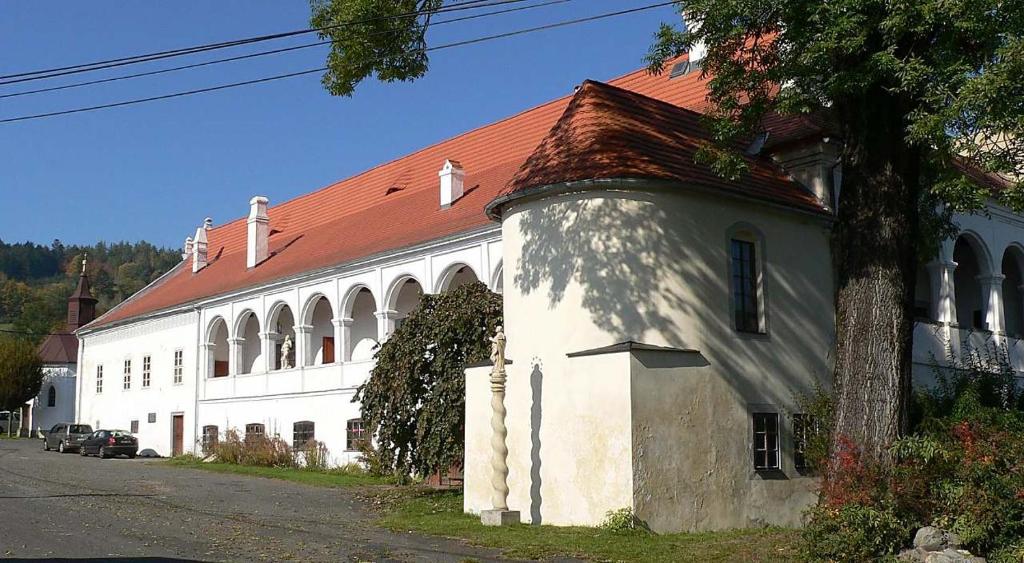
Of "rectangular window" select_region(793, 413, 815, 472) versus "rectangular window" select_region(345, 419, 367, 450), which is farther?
"rectangular window" select_region(345, 419, 367, 450)

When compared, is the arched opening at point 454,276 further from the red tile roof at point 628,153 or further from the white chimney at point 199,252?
the white chimney at point 199,252

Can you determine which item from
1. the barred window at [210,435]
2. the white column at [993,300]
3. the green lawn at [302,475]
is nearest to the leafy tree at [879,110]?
the white column at [993,300]

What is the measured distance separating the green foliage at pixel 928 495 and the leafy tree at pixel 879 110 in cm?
74

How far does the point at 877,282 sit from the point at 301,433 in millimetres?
23875

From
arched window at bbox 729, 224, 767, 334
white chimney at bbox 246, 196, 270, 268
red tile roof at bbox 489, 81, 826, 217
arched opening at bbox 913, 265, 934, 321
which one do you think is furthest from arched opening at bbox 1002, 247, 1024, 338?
white chimney at bbox 246, 196, 270, 268

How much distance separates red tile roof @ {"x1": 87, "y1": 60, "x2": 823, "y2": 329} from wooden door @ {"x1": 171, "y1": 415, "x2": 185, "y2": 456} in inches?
174

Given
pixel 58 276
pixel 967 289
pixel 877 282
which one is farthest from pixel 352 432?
pixel 58 276

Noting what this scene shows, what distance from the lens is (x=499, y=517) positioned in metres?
15.3

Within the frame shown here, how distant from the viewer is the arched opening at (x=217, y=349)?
127 ft

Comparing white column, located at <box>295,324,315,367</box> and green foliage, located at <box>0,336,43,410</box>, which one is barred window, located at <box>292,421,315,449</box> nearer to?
white column, located at <box>295,324,315,367</box>

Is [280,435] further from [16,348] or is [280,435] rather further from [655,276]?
[16,348]

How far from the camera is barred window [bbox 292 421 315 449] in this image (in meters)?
32.9

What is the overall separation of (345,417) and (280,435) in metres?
3.89

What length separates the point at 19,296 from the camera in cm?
12156
